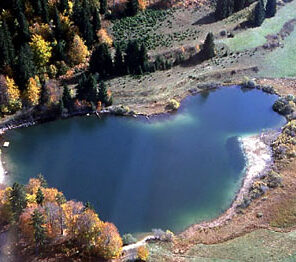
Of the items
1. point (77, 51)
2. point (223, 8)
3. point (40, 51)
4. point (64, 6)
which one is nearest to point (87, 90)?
point (77, 51)

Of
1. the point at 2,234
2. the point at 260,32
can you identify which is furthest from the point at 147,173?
the point at 260,32

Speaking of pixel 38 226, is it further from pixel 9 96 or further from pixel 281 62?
pixel 281 62

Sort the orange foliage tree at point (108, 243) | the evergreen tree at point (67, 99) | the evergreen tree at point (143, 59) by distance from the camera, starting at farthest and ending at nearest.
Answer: the evergreen tree at point (143, 59) → the evergreen tree at point (67, 99) → the orange foliage tree at point (108, 243)

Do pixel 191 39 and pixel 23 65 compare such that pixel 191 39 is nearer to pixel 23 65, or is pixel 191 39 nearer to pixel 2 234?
pixel 23 65

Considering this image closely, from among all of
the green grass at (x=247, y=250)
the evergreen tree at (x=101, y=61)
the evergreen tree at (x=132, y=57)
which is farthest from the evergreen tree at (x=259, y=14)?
the green grass at (x=247, y=250)

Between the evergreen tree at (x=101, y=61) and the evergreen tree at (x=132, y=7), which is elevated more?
the evergreen tree at (x=132, y=7)

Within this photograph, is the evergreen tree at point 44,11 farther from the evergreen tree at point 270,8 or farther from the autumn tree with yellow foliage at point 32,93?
the evergreen tree at point 270,8

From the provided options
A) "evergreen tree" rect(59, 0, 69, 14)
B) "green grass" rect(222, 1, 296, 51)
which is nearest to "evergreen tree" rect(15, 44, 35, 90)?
"evergreen tree" rect(59, 0, 69, 14)
